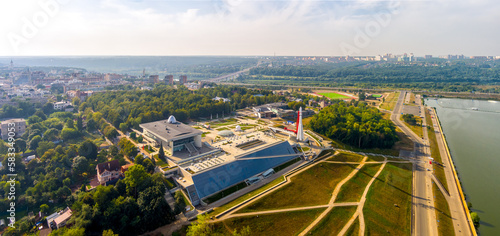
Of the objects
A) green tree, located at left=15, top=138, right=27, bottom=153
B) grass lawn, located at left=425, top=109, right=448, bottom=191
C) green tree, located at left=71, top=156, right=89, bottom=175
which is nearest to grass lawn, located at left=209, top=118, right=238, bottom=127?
green tree, located at left=71, top=156, right=89, bottom=175

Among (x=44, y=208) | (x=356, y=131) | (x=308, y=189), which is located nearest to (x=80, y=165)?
(x=44, y=208)

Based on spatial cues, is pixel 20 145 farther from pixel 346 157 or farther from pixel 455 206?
pixel 455 206

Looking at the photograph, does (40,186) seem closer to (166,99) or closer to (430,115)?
(166,99)

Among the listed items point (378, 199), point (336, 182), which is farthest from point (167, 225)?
point (378, 199)

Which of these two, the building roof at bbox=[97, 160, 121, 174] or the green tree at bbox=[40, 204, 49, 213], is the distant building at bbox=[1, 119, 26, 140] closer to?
the building roof at bbox=[97, 160, 121, 174]

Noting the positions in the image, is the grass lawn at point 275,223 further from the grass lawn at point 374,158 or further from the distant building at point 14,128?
the distant building at point 14,128

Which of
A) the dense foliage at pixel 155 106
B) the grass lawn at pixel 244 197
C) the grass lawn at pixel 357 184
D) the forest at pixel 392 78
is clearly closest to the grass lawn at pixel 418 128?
the grass lawn at pixel 357 184
